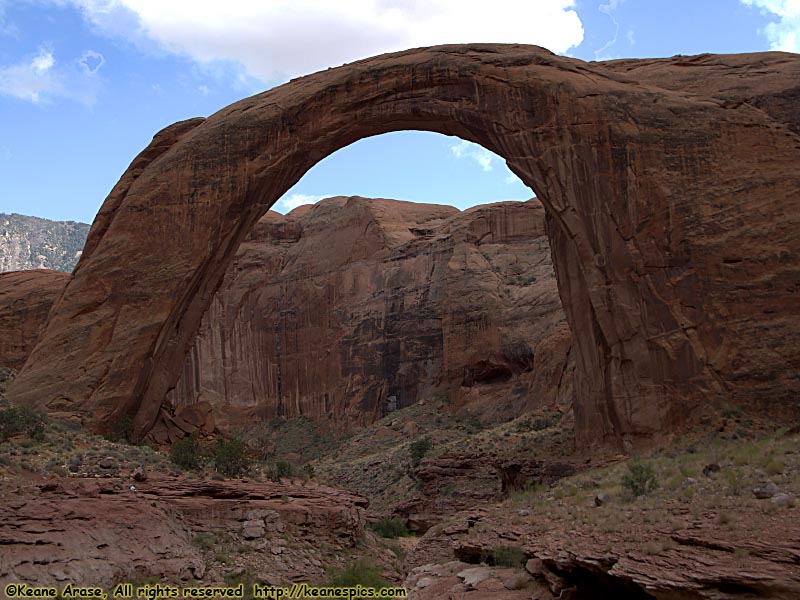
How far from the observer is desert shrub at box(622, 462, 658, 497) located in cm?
1500

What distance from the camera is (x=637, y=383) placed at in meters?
21.0

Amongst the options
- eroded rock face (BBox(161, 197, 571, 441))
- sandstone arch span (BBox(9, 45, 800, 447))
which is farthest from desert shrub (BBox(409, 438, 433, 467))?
sandstone arch span (BBox(9, 45, 800, 447))

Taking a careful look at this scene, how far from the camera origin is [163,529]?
14.4m

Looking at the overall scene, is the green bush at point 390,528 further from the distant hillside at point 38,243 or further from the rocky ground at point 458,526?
the distant hillside at point 38,243

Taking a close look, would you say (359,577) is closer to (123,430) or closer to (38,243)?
(123,430)

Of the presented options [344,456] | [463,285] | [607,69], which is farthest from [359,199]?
[607,69]

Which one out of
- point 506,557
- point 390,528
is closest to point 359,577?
point 506,557

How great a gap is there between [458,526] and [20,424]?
9.52m

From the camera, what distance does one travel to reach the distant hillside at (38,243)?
10256cm

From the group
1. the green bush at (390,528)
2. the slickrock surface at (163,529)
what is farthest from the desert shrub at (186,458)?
the green bush at (390,528)

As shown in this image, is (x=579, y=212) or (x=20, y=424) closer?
(x=20, y=424)

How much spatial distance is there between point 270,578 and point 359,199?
3962 centimetres

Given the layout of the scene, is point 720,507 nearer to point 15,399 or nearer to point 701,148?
point 701,148

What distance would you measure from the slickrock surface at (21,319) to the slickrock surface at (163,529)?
47.6ft
